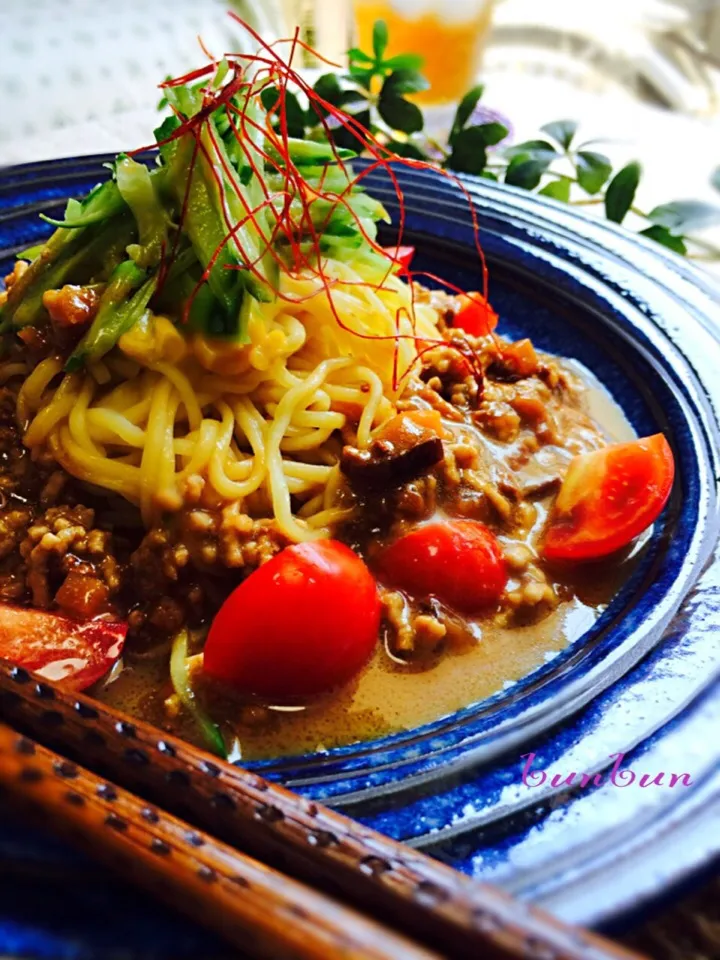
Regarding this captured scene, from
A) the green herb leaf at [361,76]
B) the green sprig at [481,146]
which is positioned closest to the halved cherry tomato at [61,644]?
the green sprig at [481,146]

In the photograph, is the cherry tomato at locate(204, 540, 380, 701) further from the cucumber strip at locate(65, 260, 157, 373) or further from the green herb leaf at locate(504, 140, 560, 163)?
the green herb leaf at locate(504, 140, 560, 163)

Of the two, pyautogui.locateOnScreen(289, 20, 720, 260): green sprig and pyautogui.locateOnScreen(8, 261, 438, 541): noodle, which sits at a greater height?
pyautogui.locateOnScreen(289, 20, 720, 260): green sprig

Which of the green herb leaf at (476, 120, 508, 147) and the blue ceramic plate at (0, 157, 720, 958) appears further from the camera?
the green herb leaf at (476, 120, 508, 147)

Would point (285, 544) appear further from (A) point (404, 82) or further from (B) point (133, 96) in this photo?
(B) point (133, 96)

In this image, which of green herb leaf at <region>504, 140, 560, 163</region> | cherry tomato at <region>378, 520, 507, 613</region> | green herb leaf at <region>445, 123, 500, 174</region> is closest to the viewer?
cherry tomato at <region>378, 520, 507, 613</region>

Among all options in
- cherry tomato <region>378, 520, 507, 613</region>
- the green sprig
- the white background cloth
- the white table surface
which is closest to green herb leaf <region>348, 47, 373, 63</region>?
the green sprig

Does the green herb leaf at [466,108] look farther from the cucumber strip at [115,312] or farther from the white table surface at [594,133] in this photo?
the cucumber strip at [115,312]

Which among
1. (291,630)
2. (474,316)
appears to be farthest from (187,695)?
(474,316)
